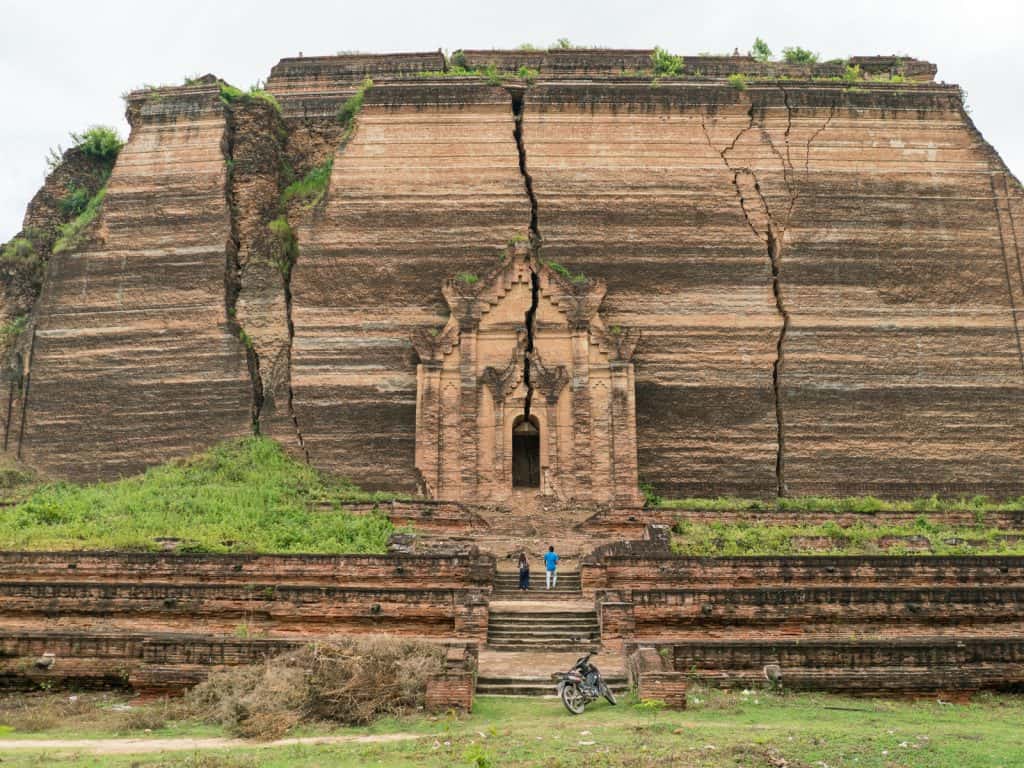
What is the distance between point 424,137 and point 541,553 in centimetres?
1227

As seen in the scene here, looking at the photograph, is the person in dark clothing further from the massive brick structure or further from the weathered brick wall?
the massive brick structure

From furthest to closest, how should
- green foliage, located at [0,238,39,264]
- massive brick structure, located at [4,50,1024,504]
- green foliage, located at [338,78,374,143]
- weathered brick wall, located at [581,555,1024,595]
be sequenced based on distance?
1. green foliage, located at [0,238,39,264]
2. green foliage, located at [338,78,374,143]
3. massive brick structure, located at [4,50,1024,504]
4. weathered brick wall, located at [581,555,1024,595]

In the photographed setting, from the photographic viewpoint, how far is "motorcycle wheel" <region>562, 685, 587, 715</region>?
38.3ft

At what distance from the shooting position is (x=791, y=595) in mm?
15492

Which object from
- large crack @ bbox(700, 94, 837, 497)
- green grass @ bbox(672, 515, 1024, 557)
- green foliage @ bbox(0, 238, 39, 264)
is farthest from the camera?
green foliage @ bbox(0, 238, 39, 264)

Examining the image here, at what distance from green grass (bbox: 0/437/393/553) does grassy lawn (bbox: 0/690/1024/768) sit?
788cm

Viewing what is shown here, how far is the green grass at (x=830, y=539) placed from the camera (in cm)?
1986

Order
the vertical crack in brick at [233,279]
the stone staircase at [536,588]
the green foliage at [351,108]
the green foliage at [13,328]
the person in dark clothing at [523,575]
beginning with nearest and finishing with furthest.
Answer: the stone staircase at [536,588], the person in dark clothing at [523,575], the vertical crack in brick at [233,279], the green foliage at [13,328], the green foliage at [351,108]

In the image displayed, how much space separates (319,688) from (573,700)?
282cm

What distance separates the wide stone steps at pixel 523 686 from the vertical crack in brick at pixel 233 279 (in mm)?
14171

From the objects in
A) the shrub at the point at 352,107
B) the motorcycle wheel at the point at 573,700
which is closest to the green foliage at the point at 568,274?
the shrub at the point at 352,107

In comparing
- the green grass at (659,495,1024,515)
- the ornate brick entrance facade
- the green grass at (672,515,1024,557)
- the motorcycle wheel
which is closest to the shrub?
the ornate brick entrance facade

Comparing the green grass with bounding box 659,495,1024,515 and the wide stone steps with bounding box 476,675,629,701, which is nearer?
the wide stone steps with bounding box 476,675,629,701

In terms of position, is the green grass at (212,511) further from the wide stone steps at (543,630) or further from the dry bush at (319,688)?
the dry bush at (319,688)
